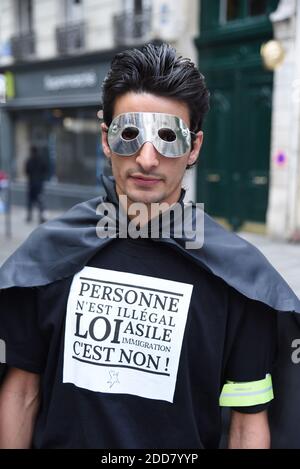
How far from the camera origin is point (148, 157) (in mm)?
1520

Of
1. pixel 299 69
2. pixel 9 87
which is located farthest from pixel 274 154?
pixel 9 87

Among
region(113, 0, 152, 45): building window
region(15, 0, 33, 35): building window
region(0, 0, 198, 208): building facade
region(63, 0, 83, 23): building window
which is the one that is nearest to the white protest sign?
region(0, 0, 198, 208): building facade

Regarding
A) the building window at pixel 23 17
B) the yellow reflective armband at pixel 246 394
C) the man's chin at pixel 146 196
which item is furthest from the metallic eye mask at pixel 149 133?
the building window at pixel 23 17

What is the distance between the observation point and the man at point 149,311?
1.52 meters

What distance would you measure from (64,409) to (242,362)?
1.79 ft

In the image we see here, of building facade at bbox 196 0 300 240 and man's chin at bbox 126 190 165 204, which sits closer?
man's chin at bbox 126 190 165 204

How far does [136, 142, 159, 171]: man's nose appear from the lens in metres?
1.51

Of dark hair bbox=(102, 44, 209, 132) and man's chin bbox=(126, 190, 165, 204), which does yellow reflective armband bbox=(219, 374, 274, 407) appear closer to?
man's chin bbox=(126, 190, 165, 204)

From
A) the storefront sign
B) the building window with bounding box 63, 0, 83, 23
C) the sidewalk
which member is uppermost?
the building window with bounding box 63, 0, 83, 23

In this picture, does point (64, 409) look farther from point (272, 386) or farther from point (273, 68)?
point (273, 68)

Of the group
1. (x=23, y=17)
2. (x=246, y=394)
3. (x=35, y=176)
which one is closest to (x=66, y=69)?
(x=23, y=17)

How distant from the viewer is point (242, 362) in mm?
1542

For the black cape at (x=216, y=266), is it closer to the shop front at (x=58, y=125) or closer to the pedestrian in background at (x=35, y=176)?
the pedestrian in background at (x=35, y=176)

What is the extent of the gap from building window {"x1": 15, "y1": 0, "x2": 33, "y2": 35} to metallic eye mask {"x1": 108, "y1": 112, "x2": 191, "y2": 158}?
15088 mm
